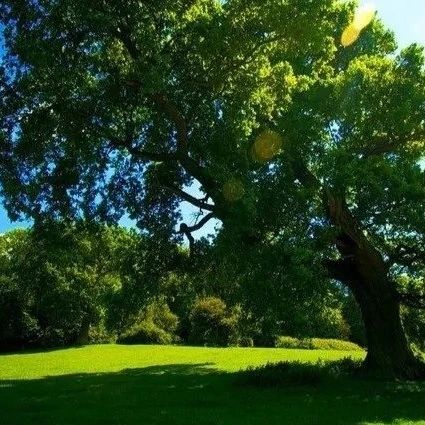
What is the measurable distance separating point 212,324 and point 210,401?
129 ft

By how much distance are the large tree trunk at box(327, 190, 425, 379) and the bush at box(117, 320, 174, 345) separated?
123 ft

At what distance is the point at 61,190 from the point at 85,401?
31.7 feet

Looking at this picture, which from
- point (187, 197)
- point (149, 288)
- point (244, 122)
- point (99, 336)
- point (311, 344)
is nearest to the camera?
point (244, 122)

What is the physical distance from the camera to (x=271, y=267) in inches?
671

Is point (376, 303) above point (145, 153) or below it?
below

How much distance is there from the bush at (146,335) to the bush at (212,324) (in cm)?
297

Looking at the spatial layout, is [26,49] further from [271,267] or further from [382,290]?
[382,290]

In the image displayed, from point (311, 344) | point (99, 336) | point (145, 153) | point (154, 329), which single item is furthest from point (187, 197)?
point (99, 336)

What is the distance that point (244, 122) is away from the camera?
1750cm

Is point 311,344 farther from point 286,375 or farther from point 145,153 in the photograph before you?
point 145,153

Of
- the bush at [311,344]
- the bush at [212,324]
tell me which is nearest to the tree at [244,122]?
the bush at [311,344]

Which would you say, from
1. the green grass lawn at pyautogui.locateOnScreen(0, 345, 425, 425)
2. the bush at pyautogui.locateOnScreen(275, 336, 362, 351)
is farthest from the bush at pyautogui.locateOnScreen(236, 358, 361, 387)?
the bush at pyautogui.locateOnScreen(275, 336, 362, 351)

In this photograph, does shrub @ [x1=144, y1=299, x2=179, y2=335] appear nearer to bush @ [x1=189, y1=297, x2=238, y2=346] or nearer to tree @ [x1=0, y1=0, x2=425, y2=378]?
bush @ [x1=189, y1=297, x2=238, y2=346]

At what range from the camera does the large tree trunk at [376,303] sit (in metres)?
20.3
